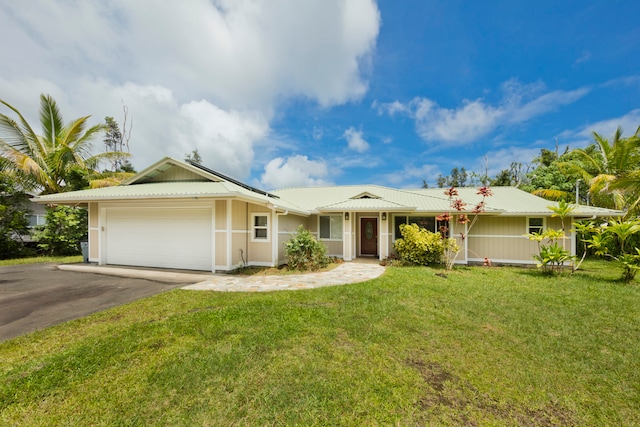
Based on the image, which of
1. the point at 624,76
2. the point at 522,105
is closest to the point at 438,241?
Answer: the point at 522,105

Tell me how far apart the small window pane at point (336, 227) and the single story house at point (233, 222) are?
0.05 m

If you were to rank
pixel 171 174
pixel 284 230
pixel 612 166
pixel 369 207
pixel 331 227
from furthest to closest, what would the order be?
pixel 612 166
pixel 331 227
pixel 171 174
pixel 284 230
pixel 369 207

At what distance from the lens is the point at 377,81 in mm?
13219

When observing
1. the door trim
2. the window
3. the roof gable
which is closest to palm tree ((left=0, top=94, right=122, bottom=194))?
the roof gable

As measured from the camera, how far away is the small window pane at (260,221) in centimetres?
1052

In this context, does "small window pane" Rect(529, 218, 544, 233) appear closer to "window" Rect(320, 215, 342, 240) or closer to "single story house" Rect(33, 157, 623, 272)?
"single story house" Rect(33, 157, 623, 272)

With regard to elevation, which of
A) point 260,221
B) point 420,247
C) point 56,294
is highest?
point 260,221

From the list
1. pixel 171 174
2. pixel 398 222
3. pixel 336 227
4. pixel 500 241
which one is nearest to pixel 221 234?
pixel 171 174

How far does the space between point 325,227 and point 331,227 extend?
329mm

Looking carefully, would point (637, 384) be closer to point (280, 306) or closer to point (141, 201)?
point (280, 306)

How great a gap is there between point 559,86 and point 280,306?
19.4 metres

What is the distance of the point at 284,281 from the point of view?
7887 mm

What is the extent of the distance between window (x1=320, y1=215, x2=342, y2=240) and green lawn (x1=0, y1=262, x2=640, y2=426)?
23.8 ft

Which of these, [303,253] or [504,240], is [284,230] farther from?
[504,240]
